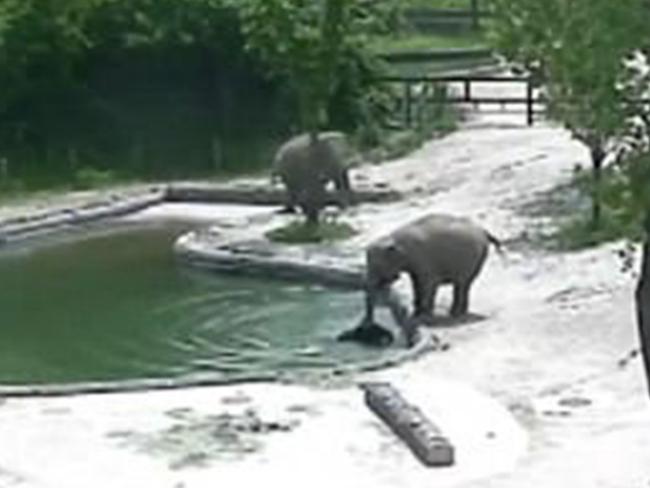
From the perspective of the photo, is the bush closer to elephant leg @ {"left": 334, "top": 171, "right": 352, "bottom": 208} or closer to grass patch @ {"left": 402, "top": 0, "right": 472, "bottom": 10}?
elephant leg @ {"left": 334, "top": 171, "right": 352, "bottom": 208}

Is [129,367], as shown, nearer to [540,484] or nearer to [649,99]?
[540,484]

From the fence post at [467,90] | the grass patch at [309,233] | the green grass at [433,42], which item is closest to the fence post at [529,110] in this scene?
the fence post at [467,90]

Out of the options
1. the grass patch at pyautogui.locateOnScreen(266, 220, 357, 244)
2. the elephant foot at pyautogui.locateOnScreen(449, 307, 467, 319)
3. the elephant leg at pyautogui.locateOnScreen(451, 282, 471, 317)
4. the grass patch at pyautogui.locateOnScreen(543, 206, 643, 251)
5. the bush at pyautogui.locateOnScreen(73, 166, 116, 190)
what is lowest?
the bush at pyautogui.locateOnScreen(73, 166, 116, 190)

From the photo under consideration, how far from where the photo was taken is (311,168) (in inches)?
1053

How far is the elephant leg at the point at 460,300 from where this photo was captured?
20.3m

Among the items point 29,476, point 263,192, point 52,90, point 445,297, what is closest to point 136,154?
point 52,90

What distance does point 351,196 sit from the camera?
28406 millimetres

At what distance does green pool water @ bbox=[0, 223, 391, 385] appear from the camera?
1938 cm

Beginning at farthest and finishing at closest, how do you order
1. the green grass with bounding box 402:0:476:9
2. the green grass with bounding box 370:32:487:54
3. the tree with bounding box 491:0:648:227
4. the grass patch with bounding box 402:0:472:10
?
the green grass with bounding box 402:0:476:9, the grass patch with bounding box 402:0:472:10, the green grass with bounding box 370:32:487:54, the tree with bounding box 491:0:648:227

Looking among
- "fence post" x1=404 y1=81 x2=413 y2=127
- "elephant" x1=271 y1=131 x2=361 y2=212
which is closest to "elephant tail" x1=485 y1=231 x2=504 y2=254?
"elephant" x1=271 y1=131 x2=361 y2=212

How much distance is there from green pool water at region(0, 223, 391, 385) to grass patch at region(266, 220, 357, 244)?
4.33 feet

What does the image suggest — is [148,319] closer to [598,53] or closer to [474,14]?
[598,53]

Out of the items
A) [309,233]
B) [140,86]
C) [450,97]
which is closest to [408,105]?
[450,97]

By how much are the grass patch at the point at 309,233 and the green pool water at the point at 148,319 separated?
1321mm
